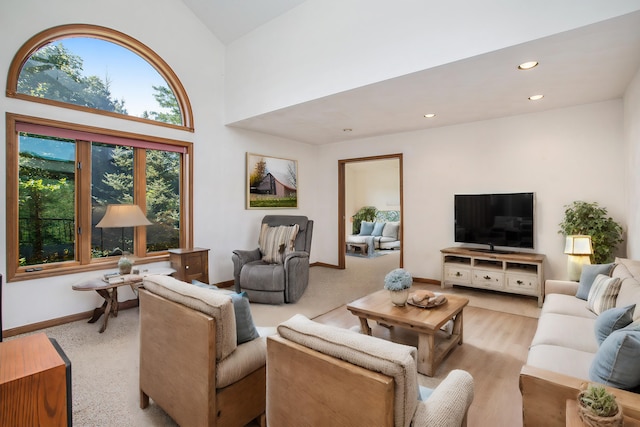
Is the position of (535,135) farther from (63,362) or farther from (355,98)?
(63,362)

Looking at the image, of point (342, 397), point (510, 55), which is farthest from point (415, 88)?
point (342, 397)

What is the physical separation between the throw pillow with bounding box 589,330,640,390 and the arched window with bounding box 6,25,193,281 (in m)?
4.34

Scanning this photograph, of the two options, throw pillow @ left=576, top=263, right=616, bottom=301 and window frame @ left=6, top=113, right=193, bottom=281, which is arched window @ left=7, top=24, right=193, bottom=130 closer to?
window frame @ left=6, top=113, right=193, bottom=281

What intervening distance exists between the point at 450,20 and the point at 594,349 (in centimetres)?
260

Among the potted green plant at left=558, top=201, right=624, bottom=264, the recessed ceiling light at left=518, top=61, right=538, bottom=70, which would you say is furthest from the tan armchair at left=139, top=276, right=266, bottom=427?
the potted green plant at left=558, top=201, right=624, bottom=264

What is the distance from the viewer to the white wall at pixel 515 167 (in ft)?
12.4

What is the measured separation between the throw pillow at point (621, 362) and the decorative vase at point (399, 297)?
1386 millimetres

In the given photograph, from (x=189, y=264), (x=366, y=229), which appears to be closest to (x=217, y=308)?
(x=189, y=264)

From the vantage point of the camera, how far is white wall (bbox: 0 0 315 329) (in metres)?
3.06

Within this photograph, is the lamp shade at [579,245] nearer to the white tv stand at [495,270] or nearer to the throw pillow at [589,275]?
the white tv stand at [495,270]

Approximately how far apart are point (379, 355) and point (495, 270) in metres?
3.89

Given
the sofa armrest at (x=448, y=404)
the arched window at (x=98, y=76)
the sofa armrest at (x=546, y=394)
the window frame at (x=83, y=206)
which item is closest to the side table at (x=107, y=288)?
the window frame at (x=83, y=206)

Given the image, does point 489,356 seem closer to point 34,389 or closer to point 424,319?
point 424,319

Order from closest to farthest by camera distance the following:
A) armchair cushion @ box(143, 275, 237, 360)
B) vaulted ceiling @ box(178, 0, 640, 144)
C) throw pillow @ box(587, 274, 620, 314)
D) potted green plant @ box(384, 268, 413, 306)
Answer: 1. armchair cushion @ box(143, 275, 237, 360)
2. throw pillow @ box(587, 274, 620, 314)
3. vaulted ceiling @ box(178, 0, 640, 144)
4. potted green plant @ box(384, 268, 413, 306)
